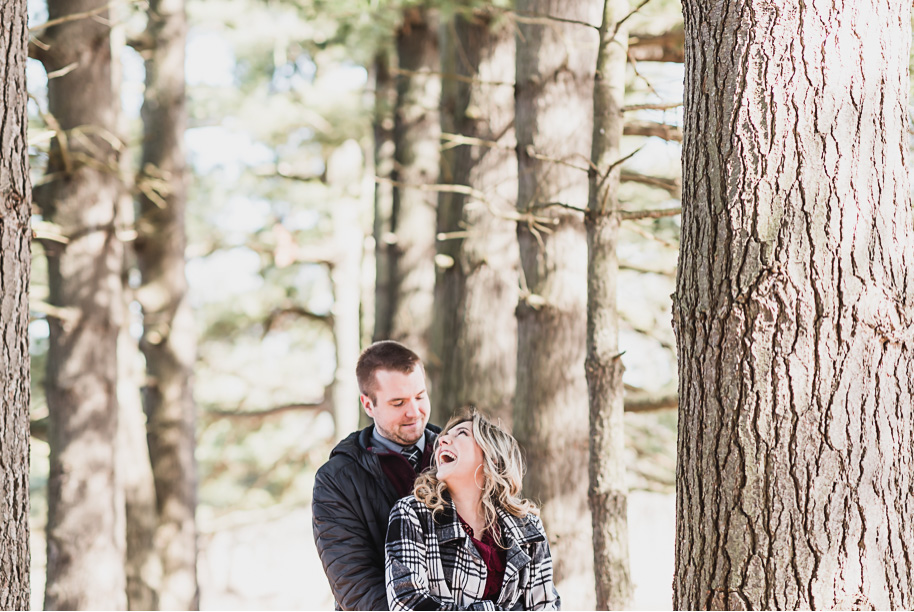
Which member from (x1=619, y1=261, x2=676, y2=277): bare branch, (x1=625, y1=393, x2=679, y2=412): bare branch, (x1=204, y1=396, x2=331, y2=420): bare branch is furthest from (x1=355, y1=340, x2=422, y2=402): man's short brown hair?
(x1=204, y1=396, x2=331, y2=420): bare branch

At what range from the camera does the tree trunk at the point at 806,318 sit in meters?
2.83

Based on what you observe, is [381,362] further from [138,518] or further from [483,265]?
[138,518]

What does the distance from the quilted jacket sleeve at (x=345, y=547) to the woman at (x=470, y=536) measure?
17 cm

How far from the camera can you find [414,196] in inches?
394

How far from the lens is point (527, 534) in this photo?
3203mm

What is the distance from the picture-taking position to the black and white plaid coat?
307cm

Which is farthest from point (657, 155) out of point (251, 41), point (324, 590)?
point (324, 590)

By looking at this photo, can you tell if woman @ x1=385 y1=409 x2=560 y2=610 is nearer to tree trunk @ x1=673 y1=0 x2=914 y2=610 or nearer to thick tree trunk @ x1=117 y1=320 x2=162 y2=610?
tree trunk @ x1=673 y1=0 x2=914 y2=610

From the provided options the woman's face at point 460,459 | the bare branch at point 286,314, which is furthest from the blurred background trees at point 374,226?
the woman's face at point 460,459

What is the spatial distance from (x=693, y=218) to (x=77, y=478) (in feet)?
19.6

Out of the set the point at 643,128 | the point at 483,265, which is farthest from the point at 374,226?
the point at 643,128

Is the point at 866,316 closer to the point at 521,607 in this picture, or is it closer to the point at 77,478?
the point at 521,607

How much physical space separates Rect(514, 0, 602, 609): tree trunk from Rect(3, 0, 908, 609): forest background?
0.02 meters

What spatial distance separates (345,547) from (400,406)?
575 mm
